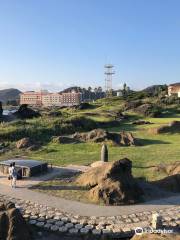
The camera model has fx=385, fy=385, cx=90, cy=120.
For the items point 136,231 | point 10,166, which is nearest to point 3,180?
Result: point 10,166

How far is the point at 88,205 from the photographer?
17.1 metres

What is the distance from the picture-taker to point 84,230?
47.5ft

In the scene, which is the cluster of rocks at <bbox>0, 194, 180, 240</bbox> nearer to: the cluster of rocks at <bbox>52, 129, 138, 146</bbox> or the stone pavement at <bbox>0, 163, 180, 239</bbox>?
the stone pavement at <bbox>0, 163, 180, 239</bbox>

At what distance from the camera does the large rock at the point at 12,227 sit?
1323 centimetres

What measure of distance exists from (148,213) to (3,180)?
914 centimetres

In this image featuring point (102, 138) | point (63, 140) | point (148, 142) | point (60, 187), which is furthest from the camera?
point (148, 142)

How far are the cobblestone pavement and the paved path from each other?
1.12ft

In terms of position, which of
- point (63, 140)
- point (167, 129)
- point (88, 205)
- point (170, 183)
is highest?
point (167, 129)

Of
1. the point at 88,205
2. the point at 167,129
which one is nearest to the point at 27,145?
the point at 167,129

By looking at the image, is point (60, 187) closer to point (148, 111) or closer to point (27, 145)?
point (27, 145)

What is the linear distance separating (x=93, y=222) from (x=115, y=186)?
296 cm

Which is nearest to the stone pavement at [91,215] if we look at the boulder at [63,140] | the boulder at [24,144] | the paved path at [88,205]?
the paved path at [88,205]

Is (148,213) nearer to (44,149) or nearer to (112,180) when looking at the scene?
(112,180)

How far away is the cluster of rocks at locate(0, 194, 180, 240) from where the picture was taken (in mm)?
14430
